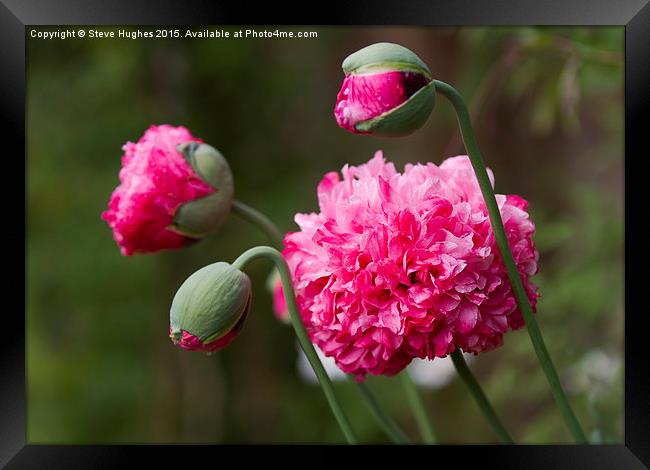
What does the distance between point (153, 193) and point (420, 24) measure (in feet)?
0.64

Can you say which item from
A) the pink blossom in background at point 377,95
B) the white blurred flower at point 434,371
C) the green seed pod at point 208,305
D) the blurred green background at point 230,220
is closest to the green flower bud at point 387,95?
the pink blossom in background at point 377,95

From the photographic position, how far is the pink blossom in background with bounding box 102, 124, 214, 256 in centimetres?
51

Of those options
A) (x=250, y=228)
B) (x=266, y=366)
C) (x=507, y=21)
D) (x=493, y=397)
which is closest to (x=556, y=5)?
(x=507, y=21)

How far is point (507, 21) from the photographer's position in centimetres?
50

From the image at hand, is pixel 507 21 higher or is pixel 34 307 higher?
pixel 507 21

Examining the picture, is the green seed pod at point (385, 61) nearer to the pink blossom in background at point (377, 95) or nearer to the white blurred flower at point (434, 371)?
the pink blossom in background at point (377, 95)

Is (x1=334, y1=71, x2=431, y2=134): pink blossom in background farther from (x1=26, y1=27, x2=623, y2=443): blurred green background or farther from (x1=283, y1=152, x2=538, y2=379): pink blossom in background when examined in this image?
(x1=26, y1=27, x2=623, y2=443): blurred green background

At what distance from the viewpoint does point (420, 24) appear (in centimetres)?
51

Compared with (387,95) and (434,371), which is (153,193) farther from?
(434,371)

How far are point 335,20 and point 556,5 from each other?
0.13m

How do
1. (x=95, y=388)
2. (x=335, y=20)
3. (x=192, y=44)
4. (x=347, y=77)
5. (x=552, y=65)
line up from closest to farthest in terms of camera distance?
1. (x=347, y=77)
2. (x=335, y=20)
3. (x=552, y=65)
4. (x=95, y=388)
5. (x=192, y=44)

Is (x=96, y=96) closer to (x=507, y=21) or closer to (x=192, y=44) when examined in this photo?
(x=192, y=44)

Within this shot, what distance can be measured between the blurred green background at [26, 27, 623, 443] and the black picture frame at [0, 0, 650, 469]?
862 millimetres

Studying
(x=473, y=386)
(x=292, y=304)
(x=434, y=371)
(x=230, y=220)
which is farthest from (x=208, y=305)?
(x=230, y=220)
